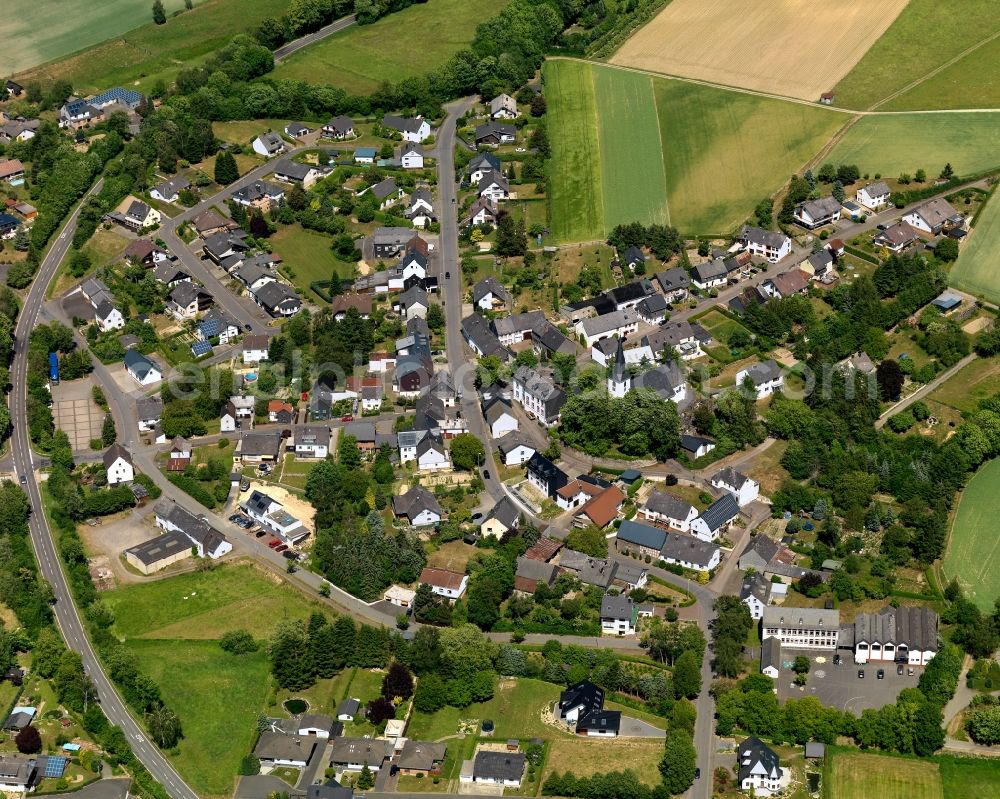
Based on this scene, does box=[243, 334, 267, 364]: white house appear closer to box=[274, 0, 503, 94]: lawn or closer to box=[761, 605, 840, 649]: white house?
box=[761, 605, 840, 649]: white house

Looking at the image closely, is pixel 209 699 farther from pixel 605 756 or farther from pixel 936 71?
pixel 936 71

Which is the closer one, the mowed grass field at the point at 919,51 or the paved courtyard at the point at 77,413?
the paved courtyard at the point at 77,413

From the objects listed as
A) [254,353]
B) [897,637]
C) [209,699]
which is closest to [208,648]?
[209,699]

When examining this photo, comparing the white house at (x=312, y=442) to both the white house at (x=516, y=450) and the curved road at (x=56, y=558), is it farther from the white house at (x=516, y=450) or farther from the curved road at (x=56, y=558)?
the curved road at (x=56, y=558)

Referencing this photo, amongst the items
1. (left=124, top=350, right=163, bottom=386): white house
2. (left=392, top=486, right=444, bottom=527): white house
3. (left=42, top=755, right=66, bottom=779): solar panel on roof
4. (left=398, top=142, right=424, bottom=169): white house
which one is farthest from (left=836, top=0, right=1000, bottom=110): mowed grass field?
(left=42, top=755, right=66, bottom=779): solar panel on roof

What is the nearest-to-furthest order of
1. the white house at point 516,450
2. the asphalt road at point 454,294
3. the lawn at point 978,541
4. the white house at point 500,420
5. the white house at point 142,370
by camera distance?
the lawn at point 978,541 < the white house at point 516,450 < the asphalt road at point 454,294 < the white house at point 500,420 < the white house at point 142,370

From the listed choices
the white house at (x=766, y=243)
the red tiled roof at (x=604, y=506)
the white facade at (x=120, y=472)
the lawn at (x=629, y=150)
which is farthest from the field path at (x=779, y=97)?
the white facade at (x=120, y=472)
